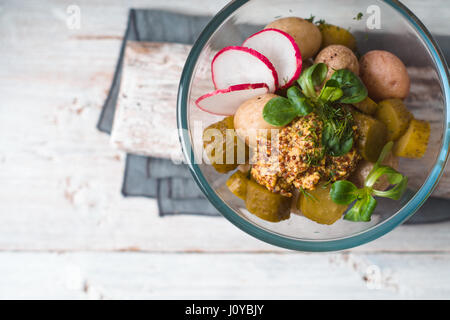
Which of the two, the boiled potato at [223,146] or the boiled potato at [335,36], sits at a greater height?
the boiled potato at [335,36]

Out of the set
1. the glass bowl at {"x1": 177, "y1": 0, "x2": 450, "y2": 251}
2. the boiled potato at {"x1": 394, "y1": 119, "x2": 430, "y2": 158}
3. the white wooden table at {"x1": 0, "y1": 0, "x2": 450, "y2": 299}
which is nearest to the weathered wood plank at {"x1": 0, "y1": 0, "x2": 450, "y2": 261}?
the white wooden table at {"x1": 0, "y1": 0, "x2": 450, "y2": 299}

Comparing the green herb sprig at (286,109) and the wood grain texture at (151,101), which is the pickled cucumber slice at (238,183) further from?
the wood grain texture at (151,101)

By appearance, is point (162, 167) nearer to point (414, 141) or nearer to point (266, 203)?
point (266, 203)

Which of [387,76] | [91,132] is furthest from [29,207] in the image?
[387,76]

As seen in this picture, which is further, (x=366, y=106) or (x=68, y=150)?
(x=68, y=150)

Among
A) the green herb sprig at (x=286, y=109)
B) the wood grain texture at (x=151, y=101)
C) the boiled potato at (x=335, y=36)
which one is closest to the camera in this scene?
the green herb sprig at (x=286, y=109)

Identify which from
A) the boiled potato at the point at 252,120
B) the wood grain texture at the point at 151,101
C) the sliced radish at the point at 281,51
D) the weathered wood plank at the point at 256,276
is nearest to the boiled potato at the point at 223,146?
the boiled potato at the point at 252,120

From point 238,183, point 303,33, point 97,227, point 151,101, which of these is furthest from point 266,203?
point 97,227
